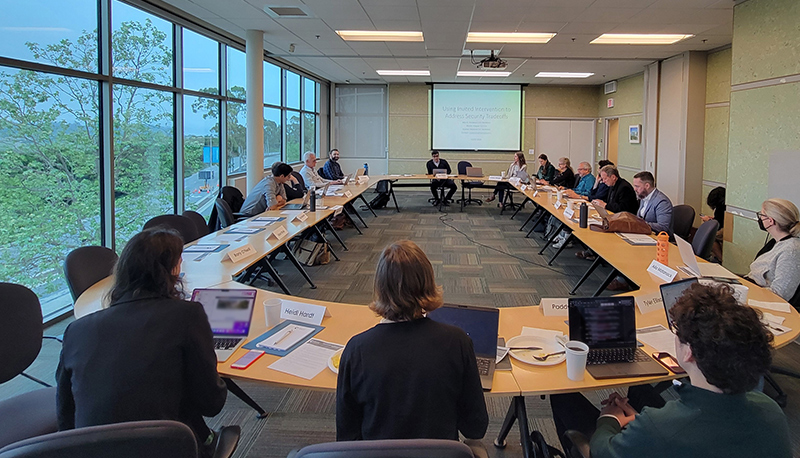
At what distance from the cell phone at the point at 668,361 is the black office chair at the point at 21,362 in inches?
97.7

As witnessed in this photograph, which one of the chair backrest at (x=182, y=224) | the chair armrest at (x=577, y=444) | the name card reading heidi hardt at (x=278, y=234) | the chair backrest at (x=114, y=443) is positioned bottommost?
the chair armrest at (x=577, y=444)

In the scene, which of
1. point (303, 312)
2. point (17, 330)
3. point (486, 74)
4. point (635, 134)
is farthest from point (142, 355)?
point (635, 134)

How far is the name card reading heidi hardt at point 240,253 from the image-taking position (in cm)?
373

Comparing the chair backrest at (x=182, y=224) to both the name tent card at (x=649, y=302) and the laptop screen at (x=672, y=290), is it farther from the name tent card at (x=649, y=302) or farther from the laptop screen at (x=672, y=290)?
the laptop screen at (x=672, y=290)

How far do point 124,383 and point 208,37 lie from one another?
693 cm

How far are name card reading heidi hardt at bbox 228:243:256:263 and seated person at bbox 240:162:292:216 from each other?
7.55 ft

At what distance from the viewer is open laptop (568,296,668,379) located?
2.18 metres

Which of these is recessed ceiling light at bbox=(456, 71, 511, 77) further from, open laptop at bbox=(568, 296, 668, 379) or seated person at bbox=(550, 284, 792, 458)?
seated person at bbox=(550, 284, 792, 458)

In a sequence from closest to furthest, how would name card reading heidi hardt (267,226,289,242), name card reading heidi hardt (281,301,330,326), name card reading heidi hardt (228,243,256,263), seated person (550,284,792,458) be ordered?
seated person (550,284,792,458), name card reading heidi hardt (281,301,330,326), name card reading heidi hardt (228,243,256,263), name card reading heidi hardt (267,226,289,242)

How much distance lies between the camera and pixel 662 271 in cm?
341

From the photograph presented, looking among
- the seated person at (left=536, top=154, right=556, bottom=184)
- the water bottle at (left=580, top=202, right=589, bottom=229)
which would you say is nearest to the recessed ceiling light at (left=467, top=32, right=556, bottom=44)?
the water bottle at (left=580, top=202, right=589, bottom=229)

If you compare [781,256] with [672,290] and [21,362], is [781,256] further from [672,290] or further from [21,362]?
[21,362]

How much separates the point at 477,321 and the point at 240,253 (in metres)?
2.30

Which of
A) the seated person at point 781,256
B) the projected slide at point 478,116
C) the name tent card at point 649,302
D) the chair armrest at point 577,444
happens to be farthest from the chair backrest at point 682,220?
the projected slide at point 478,116
